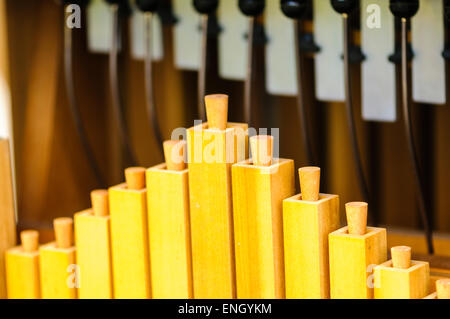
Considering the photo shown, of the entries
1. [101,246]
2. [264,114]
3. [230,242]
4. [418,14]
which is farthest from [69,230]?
[418,14]

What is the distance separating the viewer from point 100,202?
124 centimetres

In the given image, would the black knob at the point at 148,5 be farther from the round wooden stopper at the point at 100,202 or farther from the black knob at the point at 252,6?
the round wooden stopper at the point at 100,202

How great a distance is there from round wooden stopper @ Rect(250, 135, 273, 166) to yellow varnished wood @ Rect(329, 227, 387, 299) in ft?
0.35

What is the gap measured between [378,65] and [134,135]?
1.76 feet

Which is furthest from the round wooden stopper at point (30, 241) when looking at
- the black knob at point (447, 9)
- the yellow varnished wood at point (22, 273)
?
the black knob at point (447, 9)

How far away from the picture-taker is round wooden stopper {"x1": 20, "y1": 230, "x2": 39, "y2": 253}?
4.32 feet

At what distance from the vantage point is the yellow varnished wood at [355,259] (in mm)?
1031

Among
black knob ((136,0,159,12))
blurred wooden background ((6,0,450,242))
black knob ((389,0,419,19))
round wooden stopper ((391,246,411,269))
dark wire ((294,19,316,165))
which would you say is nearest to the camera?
round wooden stopper ((391,246,411,269))

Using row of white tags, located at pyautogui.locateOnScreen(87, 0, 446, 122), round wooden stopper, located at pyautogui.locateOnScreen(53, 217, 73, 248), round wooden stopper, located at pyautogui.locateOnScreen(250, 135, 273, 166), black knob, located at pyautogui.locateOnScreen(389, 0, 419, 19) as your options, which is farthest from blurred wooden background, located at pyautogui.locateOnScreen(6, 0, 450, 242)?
round wooden stopper, located at pyautogui.locateOnScreen(250, 135, 273, 166)

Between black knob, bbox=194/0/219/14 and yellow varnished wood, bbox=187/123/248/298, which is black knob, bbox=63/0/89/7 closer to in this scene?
black knob, bbox=194/0/219/14

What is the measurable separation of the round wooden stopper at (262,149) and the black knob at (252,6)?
0.24 meters

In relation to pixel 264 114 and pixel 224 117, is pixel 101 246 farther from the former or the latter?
pixel 264 114

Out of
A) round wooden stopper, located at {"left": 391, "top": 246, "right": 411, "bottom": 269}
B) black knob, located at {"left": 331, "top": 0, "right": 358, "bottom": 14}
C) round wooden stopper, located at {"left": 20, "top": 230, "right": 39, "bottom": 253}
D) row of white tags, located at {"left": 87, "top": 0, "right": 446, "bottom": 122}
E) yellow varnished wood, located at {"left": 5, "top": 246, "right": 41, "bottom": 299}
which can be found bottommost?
yellow varnished wood, located at {"left": 5, "top": 246, "right": 41, "bottom": 299}

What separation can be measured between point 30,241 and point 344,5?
0.51m
